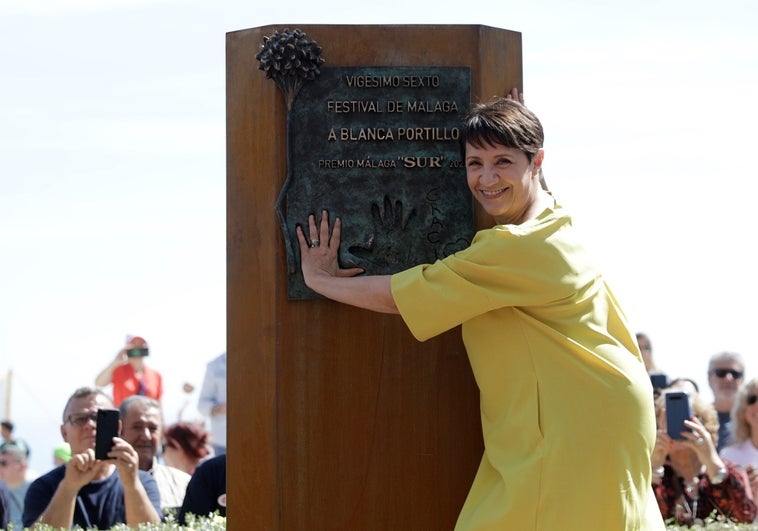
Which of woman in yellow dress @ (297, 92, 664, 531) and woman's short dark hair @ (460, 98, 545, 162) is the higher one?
woman's short dark hair @ (460, 98, 545, 162)

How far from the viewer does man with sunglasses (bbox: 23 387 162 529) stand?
265 inches

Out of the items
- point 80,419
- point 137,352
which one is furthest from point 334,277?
point 137,352

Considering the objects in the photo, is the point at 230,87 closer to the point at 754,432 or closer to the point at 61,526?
the point at 61,526

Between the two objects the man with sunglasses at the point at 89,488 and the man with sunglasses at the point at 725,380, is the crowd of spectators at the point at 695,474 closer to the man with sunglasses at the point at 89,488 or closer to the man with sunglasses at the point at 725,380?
the man with sunglasses at the point at 725,380

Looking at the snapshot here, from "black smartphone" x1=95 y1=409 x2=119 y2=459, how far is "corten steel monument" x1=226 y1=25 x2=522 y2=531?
1.63 m

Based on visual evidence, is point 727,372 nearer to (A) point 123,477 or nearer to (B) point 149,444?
(B) point 149,444

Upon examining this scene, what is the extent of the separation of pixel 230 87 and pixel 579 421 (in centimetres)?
193

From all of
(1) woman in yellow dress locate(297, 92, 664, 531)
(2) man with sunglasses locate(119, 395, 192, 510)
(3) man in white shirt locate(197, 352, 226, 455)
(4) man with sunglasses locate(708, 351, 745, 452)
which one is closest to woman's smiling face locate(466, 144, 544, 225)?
(1) woman in yellow dress locate(297, 92, 664, 531)

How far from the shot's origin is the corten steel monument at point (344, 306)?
16.6 ft

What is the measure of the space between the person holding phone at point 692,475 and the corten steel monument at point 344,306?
2.58m

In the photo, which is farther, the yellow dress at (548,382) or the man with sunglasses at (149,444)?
the man with sunglasses at (149,444)

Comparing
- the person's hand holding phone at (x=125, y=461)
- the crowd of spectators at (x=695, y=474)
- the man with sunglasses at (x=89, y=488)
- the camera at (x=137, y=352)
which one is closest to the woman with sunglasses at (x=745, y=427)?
the crowd of spectators at (x=695, y=474)

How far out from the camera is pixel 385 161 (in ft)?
16.7

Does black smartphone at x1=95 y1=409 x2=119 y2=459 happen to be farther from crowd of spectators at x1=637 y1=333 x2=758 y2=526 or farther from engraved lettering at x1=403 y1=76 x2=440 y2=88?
crowd of spectators at x1=637 y1=333 x2=758 y2=526
